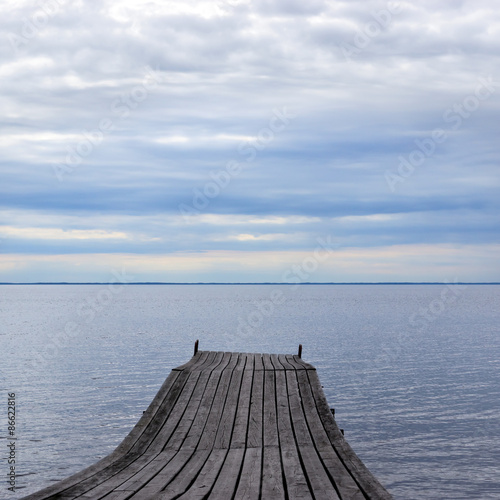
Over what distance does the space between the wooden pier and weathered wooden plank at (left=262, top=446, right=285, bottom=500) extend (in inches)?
0.6

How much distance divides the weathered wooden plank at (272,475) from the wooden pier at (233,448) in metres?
0.01

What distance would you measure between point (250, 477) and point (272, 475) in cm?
35

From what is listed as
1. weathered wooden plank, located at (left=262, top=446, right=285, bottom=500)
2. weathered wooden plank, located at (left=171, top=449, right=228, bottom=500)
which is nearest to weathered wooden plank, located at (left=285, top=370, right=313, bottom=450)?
weathered wooden plank, located at (left=262, top=446, right=285, bottom=500)

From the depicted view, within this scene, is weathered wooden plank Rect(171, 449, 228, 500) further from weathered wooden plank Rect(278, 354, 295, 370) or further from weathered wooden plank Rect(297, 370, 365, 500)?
weathered wooden plank Rect(278, 354, 295, 370)

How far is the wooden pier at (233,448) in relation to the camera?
26.3ft

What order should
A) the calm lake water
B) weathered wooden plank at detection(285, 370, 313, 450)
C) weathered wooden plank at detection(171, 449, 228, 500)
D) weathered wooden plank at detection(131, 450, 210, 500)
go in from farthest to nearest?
the calm lake water < weathered wooden plank at detection(285, 370, 313, 450) < weathered wooden plank at detection(131, 450, 210, 500) < weathered wooden plank at detection(171, 449, 228, 500)

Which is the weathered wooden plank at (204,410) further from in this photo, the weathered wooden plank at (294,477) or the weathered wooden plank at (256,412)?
the weathered wooden plank at (294,477)

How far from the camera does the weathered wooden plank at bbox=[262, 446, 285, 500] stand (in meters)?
7.86

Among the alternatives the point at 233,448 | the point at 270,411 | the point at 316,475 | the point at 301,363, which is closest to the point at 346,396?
the point at 301,363

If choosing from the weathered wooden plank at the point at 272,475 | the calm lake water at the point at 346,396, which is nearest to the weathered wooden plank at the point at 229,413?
the weathered wooden plank at the point at 272,475

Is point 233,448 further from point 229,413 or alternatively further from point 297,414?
point 297,414

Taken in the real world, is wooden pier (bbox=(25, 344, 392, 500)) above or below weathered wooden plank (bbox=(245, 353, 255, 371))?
below

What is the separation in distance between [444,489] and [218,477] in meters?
12.1

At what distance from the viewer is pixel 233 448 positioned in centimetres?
1053
